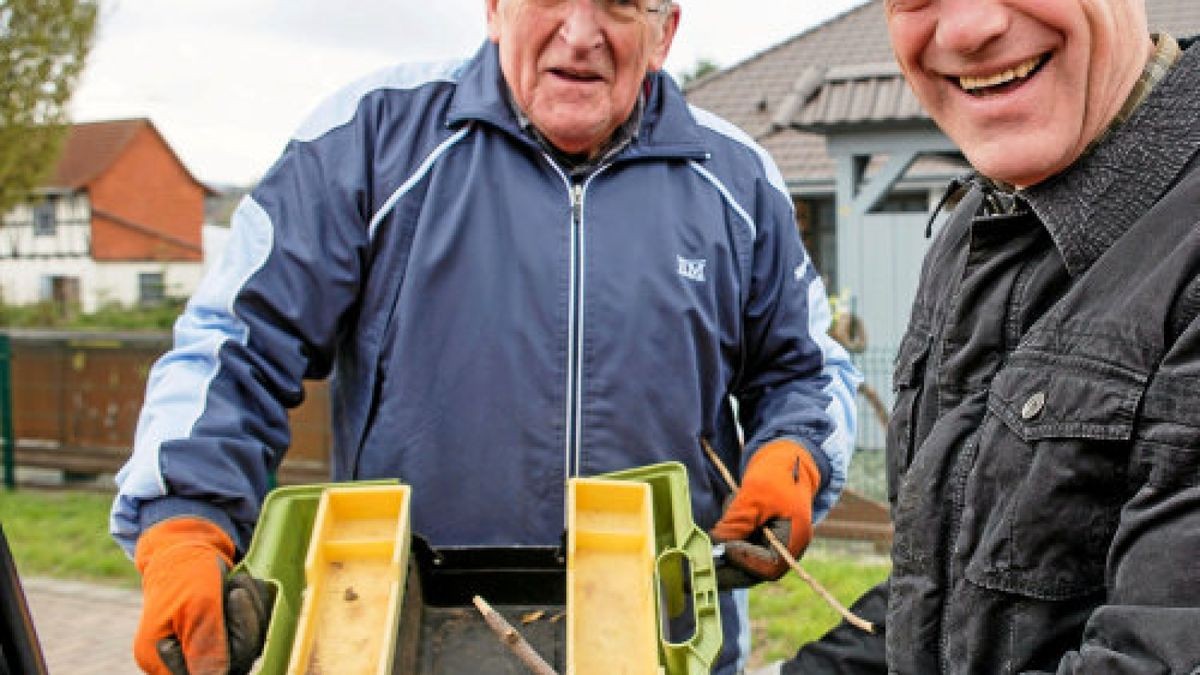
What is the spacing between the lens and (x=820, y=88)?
38.2ft

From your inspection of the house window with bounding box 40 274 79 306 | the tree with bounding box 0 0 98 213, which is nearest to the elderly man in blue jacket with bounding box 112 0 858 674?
the tree with bounding box 0 0 98 213

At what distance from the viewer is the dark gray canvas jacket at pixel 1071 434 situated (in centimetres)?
122

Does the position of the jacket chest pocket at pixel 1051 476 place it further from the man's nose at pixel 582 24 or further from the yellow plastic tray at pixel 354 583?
the man's nose at pixel 582 24

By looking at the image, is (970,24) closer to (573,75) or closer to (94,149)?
(573,75)

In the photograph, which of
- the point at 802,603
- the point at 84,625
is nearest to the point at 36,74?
the point at 84,625

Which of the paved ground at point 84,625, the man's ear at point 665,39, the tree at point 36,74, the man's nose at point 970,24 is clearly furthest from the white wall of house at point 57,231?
the man's nose at point 970,24

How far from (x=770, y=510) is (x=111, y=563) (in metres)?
5.93

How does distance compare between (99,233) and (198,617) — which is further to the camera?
(99,233)

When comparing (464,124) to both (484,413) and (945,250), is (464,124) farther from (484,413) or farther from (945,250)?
Answer: (945,250)

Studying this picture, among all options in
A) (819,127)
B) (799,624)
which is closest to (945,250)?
(799,624)

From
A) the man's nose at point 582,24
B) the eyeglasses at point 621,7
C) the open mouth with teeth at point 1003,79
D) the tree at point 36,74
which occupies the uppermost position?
the tree at point 36,74

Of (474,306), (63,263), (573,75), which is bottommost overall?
(63,263)

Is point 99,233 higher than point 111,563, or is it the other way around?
point 99,233

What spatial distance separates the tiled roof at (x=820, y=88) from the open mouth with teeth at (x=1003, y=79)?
956 centimetres
